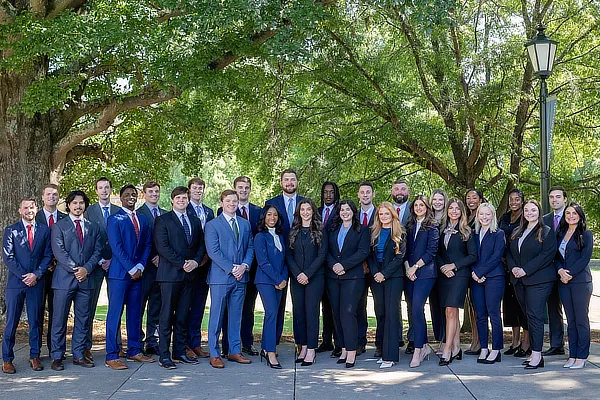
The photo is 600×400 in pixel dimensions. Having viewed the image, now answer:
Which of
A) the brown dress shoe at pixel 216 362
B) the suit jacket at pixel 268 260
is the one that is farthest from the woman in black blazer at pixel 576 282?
the brown dress shoe at pixel 216 362

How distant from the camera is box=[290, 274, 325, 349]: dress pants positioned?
353 inches

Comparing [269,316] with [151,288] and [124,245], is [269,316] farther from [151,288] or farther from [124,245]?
[124,245]

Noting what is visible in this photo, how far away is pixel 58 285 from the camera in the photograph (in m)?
8.64

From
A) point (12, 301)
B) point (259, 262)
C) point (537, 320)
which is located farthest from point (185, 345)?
point (537, 320)

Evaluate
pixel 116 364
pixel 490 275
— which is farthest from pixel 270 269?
pixel 490 275

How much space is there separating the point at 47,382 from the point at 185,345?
171cm

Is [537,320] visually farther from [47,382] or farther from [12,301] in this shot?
[12,301]

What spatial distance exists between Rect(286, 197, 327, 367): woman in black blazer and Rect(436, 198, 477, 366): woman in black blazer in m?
1.48

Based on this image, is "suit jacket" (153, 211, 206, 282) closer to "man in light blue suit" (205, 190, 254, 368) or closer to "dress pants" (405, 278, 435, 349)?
"man in light blue suit" (205, 190, 254, 368)

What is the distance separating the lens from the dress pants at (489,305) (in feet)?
29.5

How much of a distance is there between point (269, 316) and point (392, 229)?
5.94 feet

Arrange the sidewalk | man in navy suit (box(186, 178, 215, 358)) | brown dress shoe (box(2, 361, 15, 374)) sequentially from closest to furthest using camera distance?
1. the sidewalk
2. brown dress shoe (box(2, 361, 15, 374))
3. man in navy suit (box(186, 178, 215, 358))

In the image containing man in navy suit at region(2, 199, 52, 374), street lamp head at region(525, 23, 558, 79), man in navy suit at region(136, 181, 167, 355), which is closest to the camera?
man in navy suit at region(2, 199, 52, 374)

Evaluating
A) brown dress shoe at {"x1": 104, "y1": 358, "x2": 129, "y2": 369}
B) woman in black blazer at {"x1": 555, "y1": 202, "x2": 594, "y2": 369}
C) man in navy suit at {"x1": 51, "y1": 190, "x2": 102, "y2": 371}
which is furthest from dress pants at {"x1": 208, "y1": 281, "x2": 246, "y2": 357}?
woman in black blazer at {"x1": 555, "y1": 202, "x2": 594, "y2": 369}
